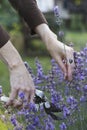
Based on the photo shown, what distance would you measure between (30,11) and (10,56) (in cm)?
55

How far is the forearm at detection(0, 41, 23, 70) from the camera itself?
2.36 m

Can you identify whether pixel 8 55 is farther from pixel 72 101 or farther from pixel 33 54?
pixel 33 54

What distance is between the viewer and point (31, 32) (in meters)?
2.93

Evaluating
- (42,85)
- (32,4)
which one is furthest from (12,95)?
(42,85)

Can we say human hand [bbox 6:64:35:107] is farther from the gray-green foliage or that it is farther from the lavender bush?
the gray-green foliage

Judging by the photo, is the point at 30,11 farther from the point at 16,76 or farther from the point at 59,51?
the point at 16,76

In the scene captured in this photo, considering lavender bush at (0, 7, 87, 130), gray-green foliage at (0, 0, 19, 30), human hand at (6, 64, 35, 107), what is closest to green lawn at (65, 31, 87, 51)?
gray-green foliage at (0, 0, 19, 30)

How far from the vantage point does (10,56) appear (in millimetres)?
2365

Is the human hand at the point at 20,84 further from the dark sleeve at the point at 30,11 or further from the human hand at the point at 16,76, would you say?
the dark sleeve at the point at 30,11

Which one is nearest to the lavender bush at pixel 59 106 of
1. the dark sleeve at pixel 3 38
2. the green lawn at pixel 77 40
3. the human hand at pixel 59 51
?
the human hand at pixel 59 51

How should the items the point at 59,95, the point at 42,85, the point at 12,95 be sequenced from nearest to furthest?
the point at 12,95
the point at 59,95
the point at 42,85

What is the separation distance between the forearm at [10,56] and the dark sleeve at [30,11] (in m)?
0.50

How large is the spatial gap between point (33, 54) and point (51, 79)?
31.7 ft

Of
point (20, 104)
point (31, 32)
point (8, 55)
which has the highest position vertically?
point (31, 32)
